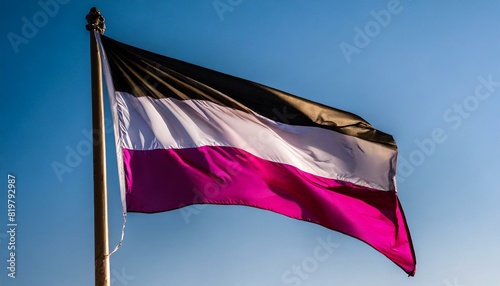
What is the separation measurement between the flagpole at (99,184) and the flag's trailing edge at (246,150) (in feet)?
2.25

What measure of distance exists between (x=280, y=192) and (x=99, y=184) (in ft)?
10.5

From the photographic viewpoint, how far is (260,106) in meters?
9.57

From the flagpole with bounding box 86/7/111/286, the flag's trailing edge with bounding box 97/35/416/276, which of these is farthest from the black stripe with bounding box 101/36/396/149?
the flagpole with bounding box 86/7/111/286

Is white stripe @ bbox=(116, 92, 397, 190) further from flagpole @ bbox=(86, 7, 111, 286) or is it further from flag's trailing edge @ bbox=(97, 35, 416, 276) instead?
flagpole @ bbox=(86, 7, 111, 286)

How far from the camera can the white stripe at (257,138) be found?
8938mm

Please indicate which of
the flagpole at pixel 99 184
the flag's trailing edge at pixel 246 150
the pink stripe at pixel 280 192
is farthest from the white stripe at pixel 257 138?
the flagpole at pixel 99 184

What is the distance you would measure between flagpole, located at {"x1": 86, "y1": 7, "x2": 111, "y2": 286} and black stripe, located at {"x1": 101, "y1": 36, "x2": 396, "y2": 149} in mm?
741

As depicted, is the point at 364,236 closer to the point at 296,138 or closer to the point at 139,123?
the point at 296,138

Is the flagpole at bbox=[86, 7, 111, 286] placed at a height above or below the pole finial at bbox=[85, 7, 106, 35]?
below

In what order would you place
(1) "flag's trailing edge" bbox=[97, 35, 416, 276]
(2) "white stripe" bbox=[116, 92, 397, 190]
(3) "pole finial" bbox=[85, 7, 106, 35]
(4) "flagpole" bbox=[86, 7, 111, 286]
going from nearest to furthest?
(4) "flagpole" bbox=[86, 7, 111, 286], (3) "pole finial" bbox=[85, 7, 106, 35], (1) "flag's trailing edge" bbox=[97, 35, 416, 276], (2) "white stripe" bbox=[116, 92, 397, 190]

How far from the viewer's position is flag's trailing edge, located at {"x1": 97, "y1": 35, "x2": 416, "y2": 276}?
883 cm

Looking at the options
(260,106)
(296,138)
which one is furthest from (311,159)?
(260,106)

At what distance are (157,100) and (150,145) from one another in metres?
0.69

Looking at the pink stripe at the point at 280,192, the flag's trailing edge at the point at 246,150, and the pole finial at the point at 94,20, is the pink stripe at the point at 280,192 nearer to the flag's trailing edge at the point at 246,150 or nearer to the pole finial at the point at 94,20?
the flag's trailing edge at the point at 246,150
